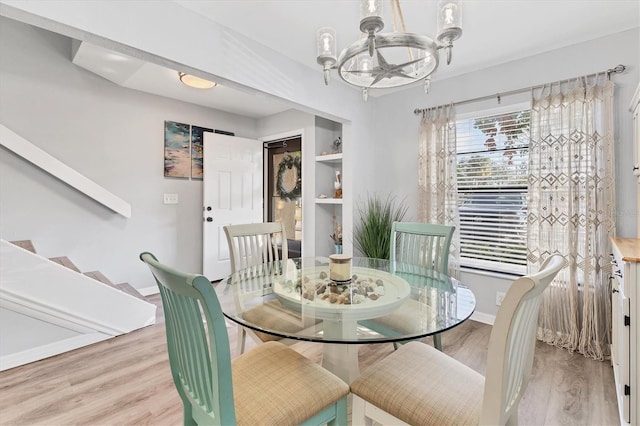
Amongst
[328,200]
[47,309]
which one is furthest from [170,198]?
[328,200]

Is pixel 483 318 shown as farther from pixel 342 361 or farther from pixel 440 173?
pixel 342 361

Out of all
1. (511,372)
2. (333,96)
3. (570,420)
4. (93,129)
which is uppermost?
(333,96)

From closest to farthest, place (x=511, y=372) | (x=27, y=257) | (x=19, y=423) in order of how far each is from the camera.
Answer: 1. (x=511, y=372)
2. (x=19, y=423)
3. (x=27, y=257)

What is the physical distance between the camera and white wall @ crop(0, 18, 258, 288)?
115 inches

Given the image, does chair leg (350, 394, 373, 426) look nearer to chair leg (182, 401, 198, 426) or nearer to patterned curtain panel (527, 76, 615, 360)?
chair leg (182, 401, 198, 426)

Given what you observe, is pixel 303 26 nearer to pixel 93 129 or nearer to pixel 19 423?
pixel 93 129

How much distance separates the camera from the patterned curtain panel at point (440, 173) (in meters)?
3.10

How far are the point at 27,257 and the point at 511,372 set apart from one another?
2860mm

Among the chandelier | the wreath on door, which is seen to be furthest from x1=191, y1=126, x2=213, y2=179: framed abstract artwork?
the chandelier

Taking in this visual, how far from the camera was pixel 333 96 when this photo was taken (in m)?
3.22

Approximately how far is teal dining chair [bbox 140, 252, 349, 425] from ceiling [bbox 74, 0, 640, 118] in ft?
6.12

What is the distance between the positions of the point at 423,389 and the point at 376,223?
7.44 feet

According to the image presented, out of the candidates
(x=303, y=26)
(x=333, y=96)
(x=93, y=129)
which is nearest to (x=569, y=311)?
(x=333, y=96)

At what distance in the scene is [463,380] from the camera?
1.14 metres
